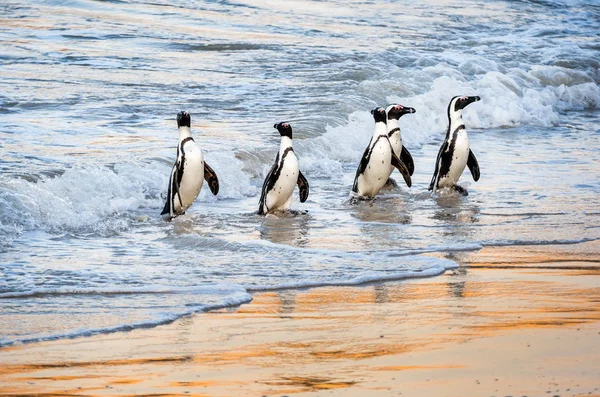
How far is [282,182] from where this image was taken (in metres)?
7.99

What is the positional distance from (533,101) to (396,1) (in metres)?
11.5

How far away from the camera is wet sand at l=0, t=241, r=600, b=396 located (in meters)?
3.94

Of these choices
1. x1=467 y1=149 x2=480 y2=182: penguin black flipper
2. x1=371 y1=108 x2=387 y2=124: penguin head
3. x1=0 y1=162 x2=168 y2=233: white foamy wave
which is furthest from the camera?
x1=467 y1=149 x2=480 y2=182: penguin black flipper

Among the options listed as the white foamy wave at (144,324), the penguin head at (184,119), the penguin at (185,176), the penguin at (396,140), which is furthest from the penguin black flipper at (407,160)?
the white foamy wave at (144,324)

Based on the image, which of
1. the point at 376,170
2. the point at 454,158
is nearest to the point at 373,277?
the point at 376,170

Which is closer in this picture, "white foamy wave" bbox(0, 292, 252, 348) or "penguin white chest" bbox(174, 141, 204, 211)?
"white foamy wave" bbox(0, 292, 252, 348)

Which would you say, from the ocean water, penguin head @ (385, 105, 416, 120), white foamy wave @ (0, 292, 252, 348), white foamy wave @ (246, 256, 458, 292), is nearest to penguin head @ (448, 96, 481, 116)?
penguin head @ (385, 105, 416, 120)

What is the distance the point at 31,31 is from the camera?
58.0 feet

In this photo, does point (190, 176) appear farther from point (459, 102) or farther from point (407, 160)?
point (459, 102)

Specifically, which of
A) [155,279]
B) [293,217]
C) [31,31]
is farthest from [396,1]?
[155,279]

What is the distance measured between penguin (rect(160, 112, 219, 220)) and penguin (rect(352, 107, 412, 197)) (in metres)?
1.19

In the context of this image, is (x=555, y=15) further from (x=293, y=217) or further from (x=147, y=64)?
(x=293, y=217)

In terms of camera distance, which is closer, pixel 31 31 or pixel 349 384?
pixel 349 384

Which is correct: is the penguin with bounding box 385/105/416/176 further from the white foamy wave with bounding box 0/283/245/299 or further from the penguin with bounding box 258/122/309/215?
the white foamy wave with bounding box 0/283/245/299
